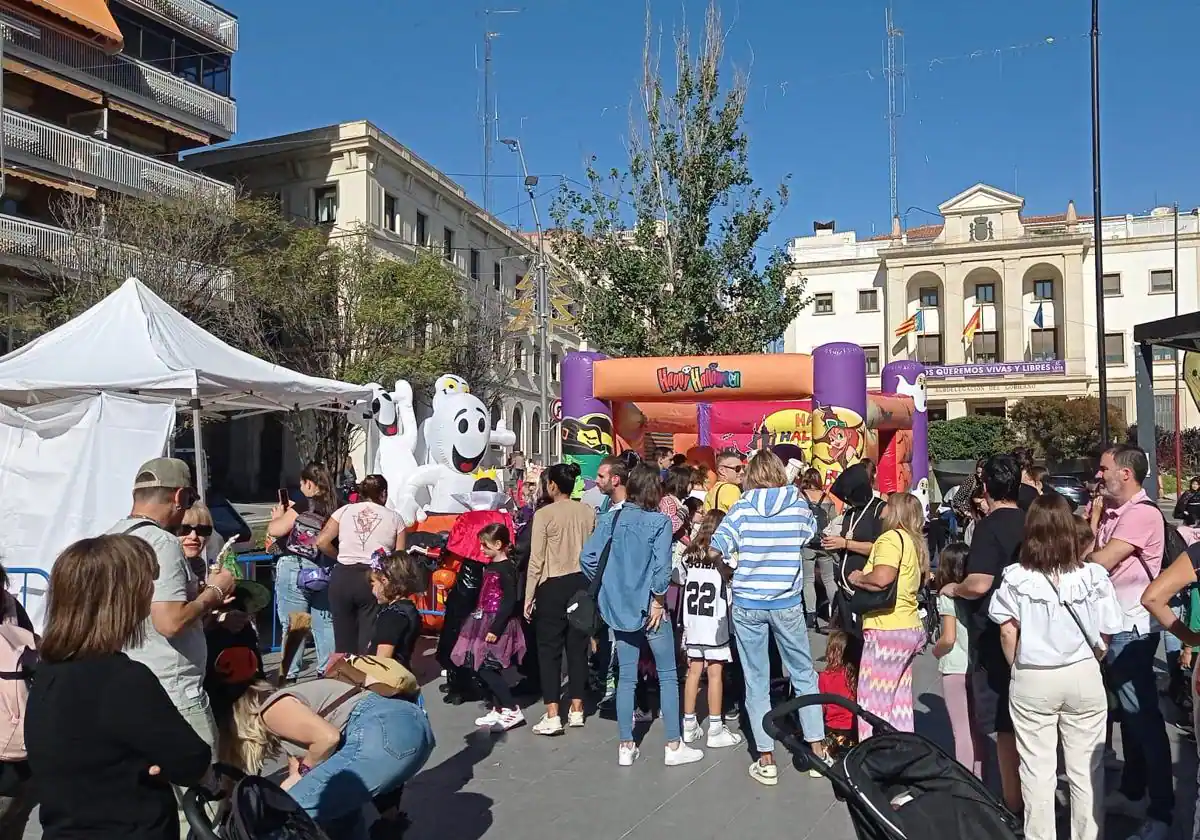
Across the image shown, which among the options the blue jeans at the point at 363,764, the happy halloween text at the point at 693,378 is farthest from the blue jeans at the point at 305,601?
the happy halloween text at the point at 693,378

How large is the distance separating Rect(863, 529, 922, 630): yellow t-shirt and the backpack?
3.66m

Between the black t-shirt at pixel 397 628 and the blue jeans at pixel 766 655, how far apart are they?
5.77 ft

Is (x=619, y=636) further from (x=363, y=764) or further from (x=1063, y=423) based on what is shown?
(x=1063, y=423)

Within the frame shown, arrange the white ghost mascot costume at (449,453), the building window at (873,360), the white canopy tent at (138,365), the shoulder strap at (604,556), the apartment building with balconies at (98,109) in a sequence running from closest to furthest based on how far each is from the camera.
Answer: the shoulder strap at (604,556)
the white canopy tent at (138,365)
the white ghost mascot costume at (449,453)
the apartment building with balconies at (98,109)
the building window at (873,360)

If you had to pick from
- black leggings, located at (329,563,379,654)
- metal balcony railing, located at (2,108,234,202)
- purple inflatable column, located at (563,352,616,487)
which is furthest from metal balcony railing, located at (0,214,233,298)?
black leggings, located at (329,563,379,654)

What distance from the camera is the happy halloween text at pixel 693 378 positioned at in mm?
13977

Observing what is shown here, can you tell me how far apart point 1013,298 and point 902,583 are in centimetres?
4568

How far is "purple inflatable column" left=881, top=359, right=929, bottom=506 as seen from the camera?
1745 cm

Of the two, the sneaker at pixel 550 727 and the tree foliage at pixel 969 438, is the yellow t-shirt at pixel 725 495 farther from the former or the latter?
the tree foliage at pixel 969 438

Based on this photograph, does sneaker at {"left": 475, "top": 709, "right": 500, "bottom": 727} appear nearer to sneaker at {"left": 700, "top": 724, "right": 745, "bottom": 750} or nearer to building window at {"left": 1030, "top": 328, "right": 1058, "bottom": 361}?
sneaker at {"left": 700, "top": 724, "right": 745, "bottom": 750}

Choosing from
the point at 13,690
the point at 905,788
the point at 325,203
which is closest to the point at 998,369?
the point at 325,203

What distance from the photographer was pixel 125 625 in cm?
262

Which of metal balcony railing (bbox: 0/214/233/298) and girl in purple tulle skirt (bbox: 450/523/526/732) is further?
metal balcony railing (bbox: 0/214/233/298)

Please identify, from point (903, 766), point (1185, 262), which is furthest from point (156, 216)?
point (1185, 262)
